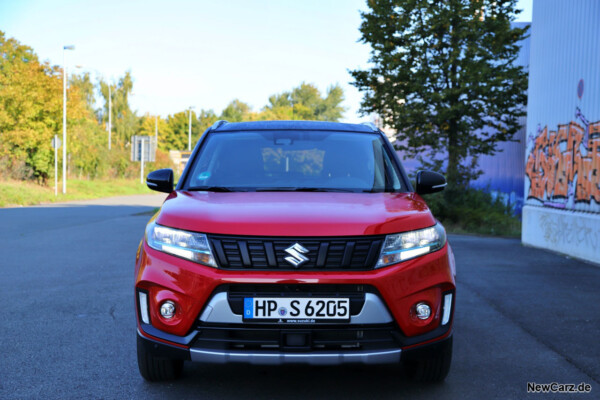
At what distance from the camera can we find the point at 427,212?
161 inches

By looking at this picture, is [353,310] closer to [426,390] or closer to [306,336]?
[306,336]

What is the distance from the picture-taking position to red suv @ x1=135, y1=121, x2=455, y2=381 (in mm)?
3521

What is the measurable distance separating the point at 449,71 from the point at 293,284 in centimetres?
2008

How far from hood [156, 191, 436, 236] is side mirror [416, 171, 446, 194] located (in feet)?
2.60

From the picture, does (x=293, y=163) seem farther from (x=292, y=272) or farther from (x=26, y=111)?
(x=26, y=111)

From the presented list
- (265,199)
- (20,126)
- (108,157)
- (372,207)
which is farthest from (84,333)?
(108,157)

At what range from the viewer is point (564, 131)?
1287cm

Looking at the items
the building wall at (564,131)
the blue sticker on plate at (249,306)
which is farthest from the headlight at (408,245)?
the building wall at (564,131)

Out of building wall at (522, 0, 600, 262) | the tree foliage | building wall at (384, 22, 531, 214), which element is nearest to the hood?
building wall at (522, 0, 600, 262)

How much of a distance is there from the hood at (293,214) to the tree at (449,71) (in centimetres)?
1769

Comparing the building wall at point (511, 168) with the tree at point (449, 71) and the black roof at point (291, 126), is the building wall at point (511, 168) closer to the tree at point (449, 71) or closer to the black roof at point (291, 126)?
the tree at point (449, 71)

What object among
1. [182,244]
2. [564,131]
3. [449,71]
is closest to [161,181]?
[182,244]

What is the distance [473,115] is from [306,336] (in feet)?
65.3

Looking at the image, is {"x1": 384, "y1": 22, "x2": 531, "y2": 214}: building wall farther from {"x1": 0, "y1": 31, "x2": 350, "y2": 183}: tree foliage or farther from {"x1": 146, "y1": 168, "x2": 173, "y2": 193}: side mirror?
{"x1": 0, "y1": 31, "x2": 350, "y2": 183}: tree foliage
